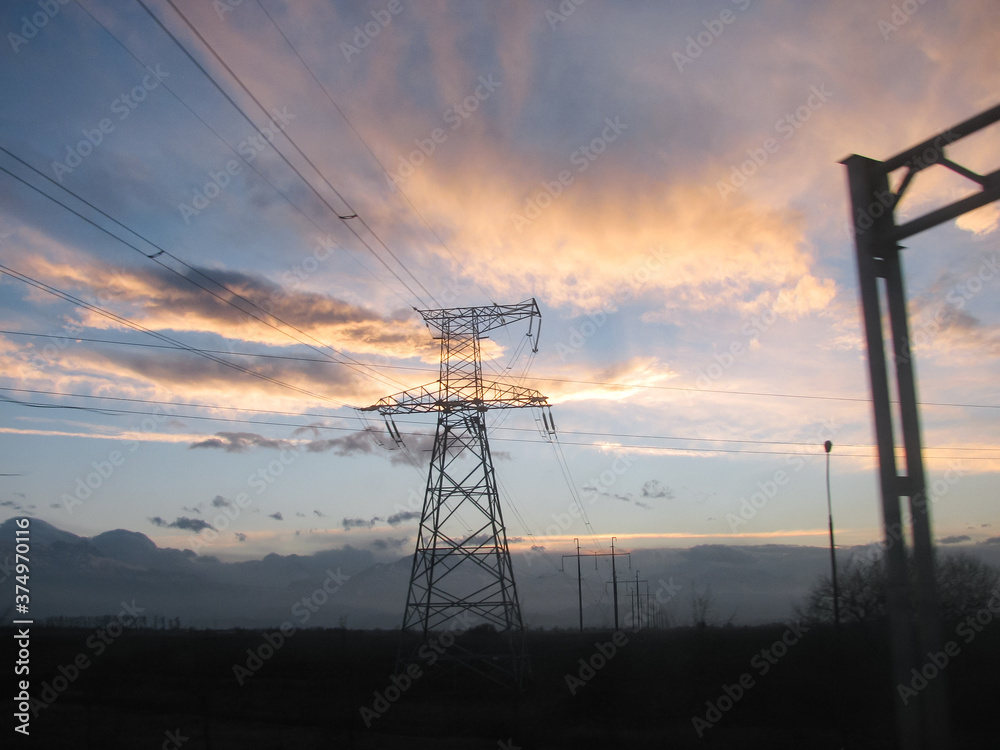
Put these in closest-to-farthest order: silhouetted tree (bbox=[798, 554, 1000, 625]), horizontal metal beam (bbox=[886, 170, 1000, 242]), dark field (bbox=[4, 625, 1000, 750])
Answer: horizontal metal beam (bbox=[886, 170, 1000, 242]) → dark field (bbox=[4, 625, 1000, 750]) → silhouetted tree (bbox=[798, 554, 1000, 625])

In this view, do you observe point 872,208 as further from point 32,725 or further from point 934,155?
point 32,725

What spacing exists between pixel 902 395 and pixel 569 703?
3203 centimetres

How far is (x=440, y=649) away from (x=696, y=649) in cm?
2336

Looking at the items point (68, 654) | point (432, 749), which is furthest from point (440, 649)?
point (68, 654)

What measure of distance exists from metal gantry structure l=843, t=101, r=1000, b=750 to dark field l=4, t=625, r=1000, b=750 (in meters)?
21.5

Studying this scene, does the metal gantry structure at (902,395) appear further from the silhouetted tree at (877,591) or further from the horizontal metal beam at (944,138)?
the silhouetted tree at (877,591)

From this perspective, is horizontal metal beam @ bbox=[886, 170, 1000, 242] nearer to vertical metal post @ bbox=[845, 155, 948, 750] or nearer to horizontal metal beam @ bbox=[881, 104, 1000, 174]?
vertical metal post @ bbox=[845, 155, 948, 750]

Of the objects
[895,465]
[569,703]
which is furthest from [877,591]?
[895,465]

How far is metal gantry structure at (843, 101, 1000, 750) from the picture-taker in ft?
25.8

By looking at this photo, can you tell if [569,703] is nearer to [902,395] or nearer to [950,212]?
[902,395]

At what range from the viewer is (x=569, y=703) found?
35781 millimetres

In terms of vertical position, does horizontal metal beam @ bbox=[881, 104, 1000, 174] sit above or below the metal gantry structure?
above

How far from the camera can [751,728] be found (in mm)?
31562

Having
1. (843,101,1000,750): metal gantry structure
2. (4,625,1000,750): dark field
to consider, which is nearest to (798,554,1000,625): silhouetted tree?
(4,625,1000,750): dark field
